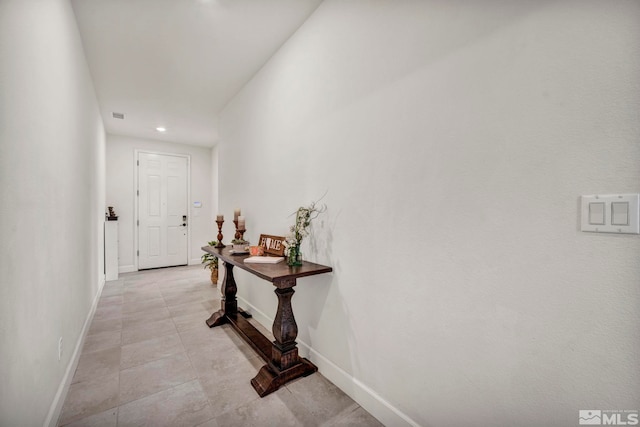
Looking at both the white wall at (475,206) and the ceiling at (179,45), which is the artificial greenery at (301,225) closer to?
the white wall at (475,206)

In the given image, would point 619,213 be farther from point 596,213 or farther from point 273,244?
point 273,244

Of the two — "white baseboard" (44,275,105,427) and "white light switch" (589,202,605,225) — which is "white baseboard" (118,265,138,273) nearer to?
"white baseboard" (44,275,105,427)

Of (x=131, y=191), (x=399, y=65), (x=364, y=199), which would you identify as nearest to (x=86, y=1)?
(x=399, y=65)

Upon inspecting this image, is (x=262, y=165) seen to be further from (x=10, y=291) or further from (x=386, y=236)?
(x=10, y=291)

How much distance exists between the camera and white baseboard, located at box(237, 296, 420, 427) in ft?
4.78

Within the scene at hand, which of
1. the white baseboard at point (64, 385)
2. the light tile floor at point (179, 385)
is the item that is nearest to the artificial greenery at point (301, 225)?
the light tile floor at point (179, 385)

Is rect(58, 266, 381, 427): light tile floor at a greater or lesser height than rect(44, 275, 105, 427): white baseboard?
lesser

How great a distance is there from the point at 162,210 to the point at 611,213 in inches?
246

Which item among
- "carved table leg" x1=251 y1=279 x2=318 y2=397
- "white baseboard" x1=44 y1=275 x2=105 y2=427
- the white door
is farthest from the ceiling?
"white baseboard" x1=44 y1=275 x2=105 y2=427

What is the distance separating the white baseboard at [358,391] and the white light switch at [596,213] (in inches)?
47.6

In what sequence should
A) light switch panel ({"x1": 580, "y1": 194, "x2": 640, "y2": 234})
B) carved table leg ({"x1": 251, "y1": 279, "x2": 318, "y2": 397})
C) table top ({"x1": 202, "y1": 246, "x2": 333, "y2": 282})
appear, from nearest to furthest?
light switch panel ({"x1": 580, "y1": 194, "x2": 640, "y2": 234}) < table top ({"x1": 202, "y1": 246, "x2": 333, "y2": 282}) < carved table leg ({"x1": 251, "y1": 279, "x2": 318, "y2": 397})

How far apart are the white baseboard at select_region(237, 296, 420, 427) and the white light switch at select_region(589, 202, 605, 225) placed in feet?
3.96

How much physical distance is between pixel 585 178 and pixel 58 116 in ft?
8.73

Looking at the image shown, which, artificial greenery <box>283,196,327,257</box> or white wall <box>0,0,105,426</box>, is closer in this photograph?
white wall <box>0,0,105,426</box>
